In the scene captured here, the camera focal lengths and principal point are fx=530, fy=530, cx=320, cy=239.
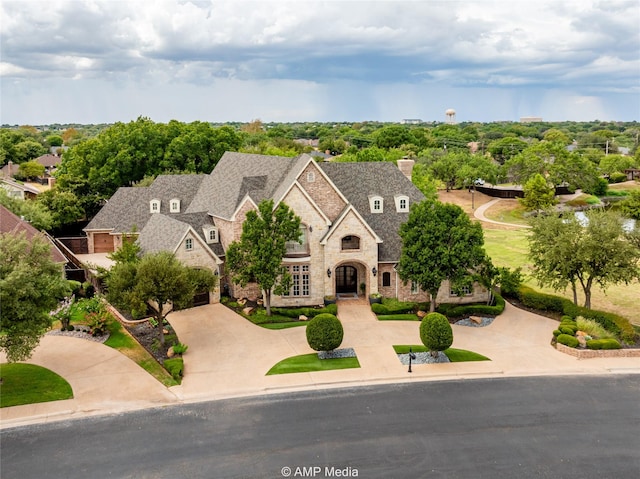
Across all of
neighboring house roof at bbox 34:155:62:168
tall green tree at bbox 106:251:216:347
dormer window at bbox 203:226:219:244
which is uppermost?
neighboring house roof at bbox 34:155:62:168

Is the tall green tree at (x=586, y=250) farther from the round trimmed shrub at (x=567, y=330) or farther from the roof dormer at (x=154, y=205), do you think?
the roof dormer at (x=154, y=205)

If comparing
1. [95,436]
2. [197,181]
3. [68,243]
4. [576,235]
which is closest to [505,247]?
[576,235]

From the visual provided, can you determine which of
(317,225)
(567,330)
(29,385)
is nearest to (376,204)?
(317,225)

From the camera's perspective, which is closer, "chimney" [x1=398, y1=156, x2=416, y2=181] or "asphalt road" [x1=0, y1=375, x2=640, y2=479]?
"asphalt road" [x1=0, y1=375, x2=640, y2=479]

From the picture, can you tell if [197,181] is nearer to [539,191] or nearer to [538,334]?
[538,334]

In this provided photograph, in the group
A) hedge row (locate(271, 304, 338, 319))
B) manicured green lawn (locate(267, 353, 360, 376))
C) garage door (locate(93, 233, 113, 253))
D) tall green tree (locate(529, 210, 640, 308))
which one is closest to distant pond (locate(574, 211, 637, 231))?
tall green tree (locate(529, 210, 640, 308))

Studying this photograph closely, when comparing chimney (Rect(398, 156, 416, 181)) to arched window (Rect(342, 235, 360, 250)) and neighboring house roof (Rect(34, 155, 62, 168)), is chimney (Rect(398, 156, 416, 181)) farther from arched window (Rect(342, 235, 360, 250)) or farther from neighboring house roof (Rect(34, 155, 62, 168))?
neighboring house roof (Rect(34, 155, 62, 168))

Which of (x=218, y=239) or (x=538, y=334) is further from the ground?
(x=218, y=239)
